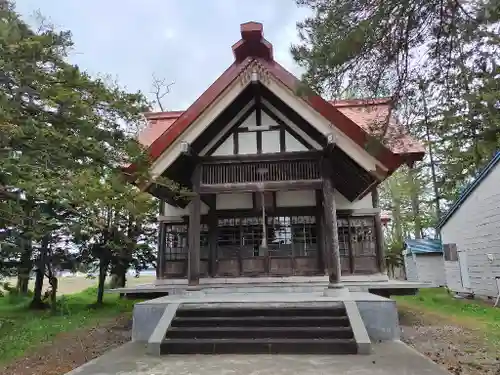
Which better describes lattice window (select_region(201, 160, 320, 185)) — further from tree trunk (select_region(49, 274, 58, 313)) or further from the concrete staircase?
tree trunk (select_region(49, 274, 58, 313))

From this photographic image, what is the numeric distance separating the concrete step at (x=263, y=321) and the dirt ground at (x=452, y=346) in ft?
4.11

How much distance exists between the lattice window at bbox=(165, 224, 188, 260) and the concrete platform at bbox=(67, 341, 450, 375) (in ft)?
16.0

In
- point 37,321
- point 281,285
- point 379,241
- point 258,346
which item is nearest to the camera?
point 258,346

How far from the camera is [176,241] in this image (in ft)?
33.7

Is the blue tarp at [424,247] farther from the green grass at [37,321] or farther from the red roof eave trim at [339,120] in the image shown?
the green grass at [37,321]

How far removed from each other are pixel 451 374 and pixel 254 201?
6508 millimetres

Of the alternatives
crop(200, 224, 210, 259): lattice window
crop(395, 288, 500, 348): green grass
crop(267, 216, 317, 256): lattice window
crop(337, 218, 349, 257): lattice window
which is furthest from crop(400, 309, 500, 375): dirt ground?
crop(200, 224, 210, 259): lattice window

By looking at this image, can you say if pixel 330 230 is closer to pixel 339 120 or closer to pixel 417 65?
pixel 339 120

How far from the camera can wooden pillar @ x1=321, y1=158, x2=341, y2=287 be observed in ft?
23.3

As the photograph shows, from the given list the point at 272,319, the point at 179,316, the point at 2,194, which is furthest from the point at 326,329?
the point at 2,194

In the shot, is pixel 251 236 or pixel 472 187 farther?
pixel 472 187

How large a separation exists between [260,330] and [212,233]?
445cm

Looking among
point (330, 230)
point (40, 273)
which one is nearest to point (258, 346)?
point (330, 230)

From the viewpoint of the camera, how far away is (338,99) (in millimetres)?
4262
